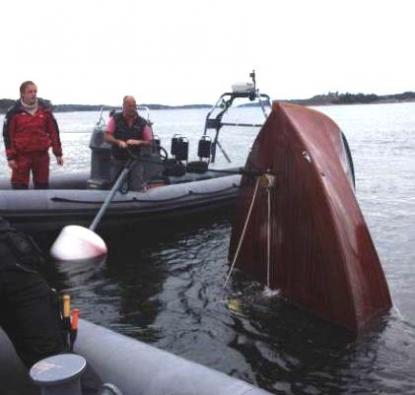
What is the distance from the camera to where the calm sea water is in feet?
14.0

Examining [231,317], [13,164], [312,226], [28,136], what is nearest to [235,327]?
[231,317]

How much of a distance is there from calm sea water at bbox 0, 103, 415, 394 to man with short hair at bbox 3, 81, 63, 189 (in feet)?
4.88

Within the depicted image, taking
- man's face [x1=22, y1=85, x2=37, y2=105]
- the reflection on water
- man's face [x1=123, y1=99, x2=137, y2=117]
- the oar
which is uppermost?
man's face [x1=22, y1=85, x2=37, y2=105]

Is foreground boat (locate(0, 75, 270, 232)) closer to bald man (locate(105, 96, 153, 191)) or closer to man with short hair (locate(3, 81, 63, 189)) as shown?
bald man (locate(105, 96, 153, 191))

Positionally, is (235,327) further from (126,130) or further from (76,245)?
(126,130)

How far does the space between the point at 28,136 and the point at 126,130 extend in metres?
1.36

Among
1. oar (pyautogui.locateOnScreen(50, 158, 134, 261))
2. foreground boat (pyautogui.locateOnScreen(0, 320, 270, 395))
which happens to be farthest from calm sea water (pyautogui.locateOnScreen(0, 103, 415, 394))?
foreground boat (pyautogui.locateOnScreen(0, 320, 270, 395))

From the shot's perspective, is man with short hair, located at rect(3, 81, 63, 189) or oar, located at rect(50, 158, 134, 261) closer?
oar, located at rect(50, 158, 134, 261)

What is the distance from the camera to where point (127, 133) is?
8.16 meters

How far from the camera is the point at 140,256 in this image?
7.63 m

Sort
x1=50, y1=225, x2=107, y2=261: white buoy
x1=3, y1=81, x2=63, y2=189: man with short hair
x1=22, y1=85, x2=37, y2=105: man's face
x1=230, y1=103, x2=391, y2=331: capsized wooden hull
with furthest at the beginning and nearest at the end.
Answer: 1. x1=3, y1=81, x2=63, y2=189: man with short hair
2. x1=22, y1=85, x2=37, y2=105: man's face
3. x1=50, y1=225, x2=107, y2=261: white buoy
4. x1=230, y1=103, x2=391, y2=331: capsized wooden hull

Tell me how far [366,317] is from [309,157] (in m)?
1.47

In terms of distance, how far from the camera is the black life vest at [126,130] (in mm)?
8141

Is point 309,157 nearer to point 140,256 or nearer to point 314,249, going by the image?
point 314,249
